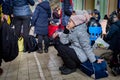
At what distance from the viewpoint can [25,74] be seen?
4.30 metres

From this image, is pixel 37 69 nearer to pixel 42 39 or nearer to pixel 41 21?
pixel 42 39

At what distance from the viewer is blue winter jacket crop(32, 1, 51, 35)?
5793 millimetres

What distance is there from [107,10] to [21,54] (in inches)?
194

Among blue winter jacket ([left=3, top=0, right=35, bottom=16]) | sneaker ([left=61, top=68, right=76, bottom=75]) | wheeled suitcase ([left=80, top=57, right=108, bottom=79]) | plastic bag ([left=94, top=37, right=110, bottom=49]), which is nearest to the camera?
wheeled suitcase ([left=80, top=57, right=108, bottom=79])

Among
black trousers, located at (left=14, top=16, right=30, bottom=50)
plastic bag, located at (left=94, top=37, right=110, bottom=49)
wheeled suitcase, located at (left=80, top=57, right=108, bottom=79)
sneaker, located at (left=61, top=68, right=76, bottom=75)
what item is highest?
black trousers, located at (left=14, top=16, right=30, bottom=50)

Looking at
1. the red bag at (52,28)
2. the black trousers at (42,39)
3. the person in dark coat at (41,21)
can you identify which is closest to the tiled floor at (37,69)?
the black trousers at (42,39)

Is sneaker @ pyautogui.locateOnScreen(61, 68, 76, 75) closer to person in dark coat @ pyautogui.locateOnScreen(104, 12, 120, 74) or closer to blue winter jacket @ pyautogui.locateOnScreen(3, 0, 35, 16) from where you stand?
person in dark coat @ pyautogui.locateOnScreen(104, 12, 120, 74)

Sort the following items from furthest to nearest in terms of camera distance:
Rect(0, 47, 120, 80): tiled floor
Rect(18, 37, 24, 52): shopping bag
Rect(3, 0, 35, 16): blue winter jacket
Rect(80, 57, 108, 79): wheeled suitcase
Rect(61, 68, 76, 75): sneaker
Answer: Rect(18, 37, 24, 52): shopping bag
Rect(3, 0, 35, 16): blue winter jacket
Rect(61, 68, 76, 75): sneaker
Rect(0, 47, 120, 80): tiled floor
Rect(80, 57, 108, 79): wheeled suitcase

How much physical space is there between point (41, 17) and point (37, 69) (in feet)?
5.85

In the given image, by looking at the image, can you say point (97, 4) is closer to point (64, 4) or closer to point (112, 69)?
point (64, 4)

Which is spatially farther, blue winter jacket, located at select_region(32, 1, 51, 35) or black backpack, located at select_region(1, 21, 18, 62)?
blue winter jacket, located at select_region(32, 1, 51, 35)

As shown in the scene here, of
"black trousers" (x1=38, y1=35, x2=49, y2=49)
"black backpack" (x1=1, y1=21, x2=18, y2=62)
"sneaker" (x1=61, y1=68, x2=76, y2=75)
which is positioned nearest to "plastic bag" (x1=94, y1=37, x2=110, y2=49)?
"sneaker" (x1=61, y1=68, x2=76, y2=75)

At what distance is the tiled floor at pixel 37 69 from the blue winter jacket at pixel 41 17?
26.7 inches

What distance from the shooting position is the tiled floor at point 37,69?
4098 millimetres
